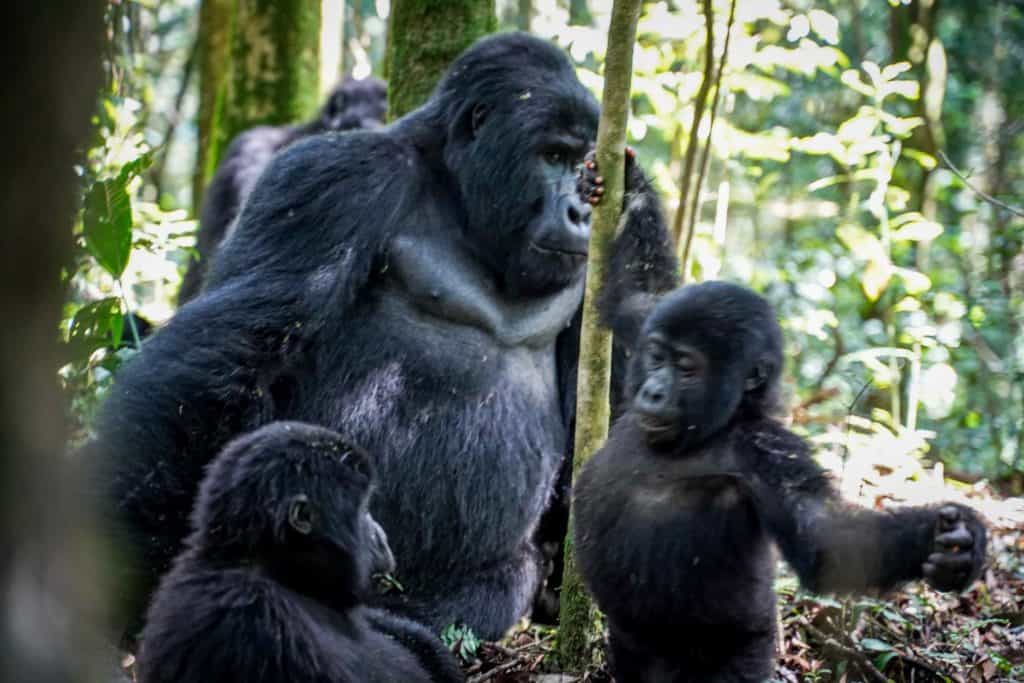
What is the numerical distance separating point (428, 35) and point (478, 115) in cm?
128

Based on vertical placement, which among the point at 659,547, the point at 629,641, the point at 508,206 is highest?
the point at 508,206

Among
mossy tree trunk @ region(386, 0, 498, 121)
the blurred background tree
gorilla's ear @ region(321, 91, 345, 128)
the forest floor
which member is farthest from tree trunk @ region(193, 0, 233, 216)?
the forest floor

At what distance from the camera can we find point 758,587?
351 centimetres

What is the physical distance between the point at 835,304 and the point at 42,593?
8084mm

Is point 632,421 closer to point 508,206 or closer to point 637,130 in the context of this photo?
point 508,206

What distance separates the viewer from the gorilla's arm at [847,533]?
118 inches

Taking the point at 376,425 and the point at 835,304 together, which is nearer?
the point at 376,425

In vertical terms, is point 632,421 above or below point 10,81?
below

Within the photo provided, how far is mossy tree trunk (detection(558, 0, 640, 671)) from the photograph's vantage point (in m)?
3.81

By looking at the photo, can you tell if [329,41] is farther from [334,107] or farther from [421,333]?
[421,333]

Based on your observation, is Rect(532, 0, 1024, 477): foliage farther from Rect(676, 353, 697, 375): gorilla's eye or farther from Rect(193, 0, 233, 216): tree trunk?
→ Rect(193, 0, 233, 216): tree trunk

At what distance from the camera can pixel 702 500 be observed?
353cm

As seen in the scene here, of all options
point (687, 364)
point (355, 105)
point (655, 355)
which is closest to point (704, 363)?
point (687, 364)

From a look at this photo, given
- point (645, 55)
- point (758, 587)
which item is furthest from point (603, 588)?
point (645, 55)
